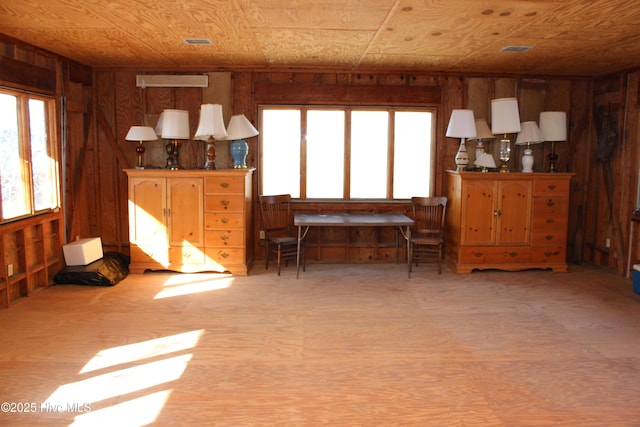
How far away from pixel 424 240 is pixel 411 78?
2045mm

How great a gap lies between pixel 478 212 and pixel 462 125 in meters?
1.02

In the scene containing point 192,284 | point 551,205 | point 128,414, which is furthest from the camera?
point 551,205

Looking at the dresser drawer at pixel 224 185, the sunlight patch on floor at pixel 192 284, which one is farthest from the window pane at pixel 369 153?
the sunlight patch on floor at pixel 192 284

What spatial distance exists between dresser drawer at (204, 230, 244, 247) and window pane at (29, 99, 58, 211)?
65.0 inches

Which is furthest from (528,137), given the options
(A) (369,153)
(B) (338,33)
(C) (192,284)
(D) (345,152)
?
(C) (192,284)

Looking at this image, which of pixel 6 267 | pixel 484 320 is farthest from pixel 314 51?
pixel 6 267

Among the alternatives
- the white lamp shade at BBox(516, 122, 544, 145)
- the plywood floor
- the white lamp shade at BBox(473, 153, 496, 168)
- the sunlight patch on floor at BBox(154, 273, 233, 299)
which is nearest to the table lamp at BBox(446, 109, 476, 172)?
the white lamp shade at BBox(473, 153, 496, 168)

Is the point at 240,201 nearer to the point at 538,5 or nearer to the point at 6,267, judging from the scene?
the point at 6,267

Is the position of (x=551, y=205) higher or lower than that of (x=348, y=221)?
higher

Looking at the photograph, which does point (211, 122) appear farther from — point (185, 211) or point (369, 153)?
point (369, 153)

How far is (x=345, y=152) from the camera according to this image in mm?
6371

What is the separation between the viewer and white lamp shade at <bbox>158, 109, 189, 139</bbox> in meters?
5.71

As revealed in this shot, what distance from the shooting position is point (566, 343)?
12.4 ft

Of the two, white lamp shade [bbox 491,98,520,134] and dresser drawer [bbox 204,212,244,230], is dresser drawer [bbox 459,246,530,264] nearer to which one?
white lamp shade [bbox 491,98,520,134]
